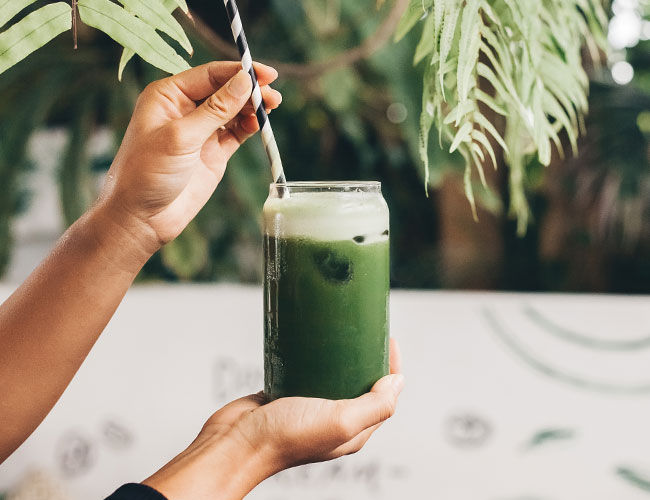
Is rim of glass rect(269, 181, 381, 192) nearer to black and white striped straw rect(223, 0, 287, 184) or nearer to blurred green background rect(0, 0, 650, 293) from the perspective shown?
black and white striped straw rect(223, 0, 287, 184)

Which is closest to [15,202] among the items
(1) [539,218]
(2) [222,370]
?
(2) [222,370]

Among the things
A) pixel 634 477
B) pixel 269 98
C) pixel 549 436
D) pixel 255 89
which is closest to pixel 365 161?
pixel 549 436

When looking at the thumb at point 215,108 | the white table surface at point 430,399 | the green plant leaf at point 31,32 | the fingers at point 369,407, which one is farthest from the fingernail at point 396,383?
the white table surface at point 430,399

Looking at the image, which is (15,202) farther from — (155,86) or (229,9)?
(229,9)

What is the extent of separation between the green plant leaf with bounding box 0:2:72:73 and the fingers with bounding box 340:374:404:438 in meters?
0.54

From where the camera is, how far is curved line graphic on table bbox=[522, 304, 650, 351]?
76.2 inches

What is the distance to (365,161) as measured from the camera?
2604mm

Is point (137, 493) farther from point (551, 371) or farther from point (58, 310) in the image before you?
point (551, 371)

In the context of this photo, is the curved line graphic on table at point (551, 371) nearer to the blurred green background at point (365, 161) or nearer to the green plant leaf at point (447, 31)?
the blurred green background at point (365, 161)

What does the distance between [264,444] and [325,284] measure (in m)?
0.22

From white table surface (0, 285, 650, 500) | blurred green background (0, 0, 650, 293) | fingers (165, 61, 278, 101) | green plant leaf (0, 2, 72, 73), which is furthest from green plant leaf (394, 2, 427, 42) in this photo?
white table surface (0, 285, 650, 500)

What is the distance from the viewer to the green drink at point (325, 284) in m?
0.85

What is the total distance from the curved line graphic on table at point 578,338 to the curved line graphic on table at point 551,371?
93mm

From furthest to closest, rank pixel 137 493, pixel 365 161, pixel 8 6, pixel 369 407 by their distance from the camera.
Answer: pixel 365 161 < pixel 369 407 < pixel 137 493 < pixel 8 6
